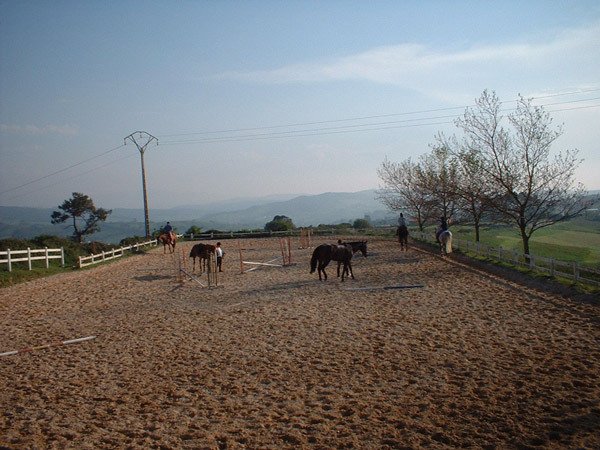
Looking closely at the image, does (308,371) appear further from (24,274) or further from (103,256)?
(103,256)

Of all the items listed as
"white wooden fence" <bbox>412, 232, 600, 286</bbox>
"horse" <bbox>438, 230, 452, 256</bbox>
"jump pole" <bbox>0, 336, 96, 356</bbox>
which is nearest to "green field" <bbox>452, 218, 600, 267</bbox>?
"white wooden fence" <bbox>412, 232, 600, 286</bbox>

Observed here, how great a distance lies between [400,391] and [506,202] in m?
17.3

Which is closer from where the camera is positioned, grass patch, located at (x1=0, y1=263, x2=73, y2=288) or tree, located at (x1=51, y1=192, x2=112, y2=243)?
grass patch, located at (x1=0, y1=263, x2=73, y2=288)

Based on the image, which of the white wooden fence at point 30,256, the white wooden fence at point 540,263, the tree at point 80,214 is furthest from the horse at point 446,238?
the tree at point 80,214

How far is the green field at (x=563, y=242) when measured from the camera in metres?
29.3

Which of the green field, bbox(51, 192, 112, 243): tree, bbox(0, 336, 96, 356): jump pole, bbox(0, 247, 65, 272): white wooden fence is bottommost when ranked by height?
the green field

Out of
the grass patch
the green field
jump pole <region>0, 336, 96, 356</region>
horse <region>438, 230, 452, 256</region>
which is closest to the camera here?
jump pole <region>0, 336, 96, 356</region>

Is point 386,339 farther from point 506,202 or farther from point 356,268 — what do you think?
point 506,202

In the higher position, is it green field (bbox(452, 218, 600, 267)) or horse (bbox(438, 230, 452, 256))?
horse (bbox(438, 230, 452, 256))

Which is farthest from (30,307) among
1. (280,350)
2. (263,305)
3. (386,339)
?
(386,339)

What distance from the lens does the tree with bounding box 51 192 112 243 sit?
59844 mm

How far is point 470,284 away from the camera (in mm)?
15609

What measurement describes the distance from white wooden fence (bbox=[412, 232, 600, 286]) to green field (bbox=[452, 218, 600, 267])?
6.26 feet

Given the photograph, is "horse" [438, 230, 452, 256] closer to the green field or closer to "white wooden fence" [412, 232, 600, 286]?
"white wooden fence" [412, 232, 600, 286]
